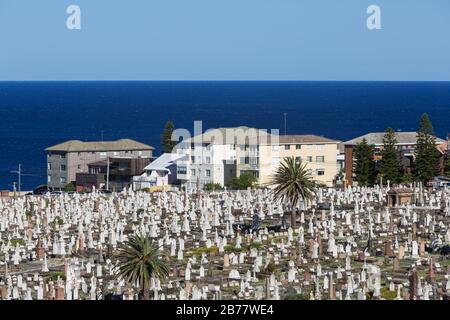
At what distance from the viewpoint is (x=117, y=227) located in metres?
57.4

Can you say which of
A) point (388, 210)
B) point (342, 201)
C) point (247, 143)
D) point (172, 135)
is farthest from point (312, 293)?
point (172, 135)

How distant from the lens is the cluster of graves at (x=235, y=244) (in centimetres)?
4075

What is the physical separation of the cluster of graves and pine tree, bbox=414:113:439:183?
1081cm

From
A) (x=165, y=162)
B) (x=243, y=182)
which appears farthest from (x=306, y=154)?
(x=165, y=162)

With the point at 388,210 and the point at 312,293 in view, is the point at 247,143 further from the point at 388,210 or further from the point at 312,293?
the point at 312,293

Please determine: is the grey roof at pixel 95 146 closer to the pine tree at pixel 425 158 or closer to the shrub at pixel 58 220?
the pine tree at pixel 425 158

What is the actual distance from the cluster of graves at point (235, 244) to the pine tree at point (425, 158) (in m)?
10.8

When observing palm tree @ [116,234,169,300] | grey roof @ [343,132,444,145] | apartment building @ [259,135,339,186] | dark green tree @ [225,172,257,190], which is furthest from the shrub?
grey roof @ [343,132,444,145]

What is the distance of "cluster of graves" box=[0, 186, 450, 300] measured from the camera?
4075 centimetres

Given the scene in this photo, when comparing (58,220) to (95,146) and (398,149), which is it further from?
(95,146)

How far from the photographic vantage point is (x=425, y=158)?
283ft
